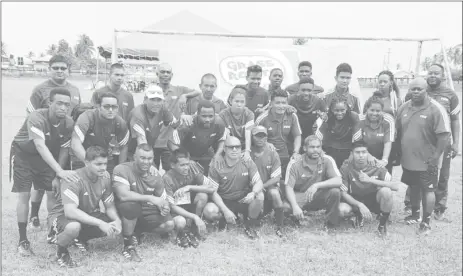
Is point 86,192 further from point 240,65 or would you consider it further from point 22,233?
point 240,65

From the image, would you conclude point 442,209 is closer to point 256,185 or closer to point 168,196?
point 256,185

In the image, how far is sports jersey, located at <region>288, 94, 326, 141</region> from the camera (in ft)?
20.6

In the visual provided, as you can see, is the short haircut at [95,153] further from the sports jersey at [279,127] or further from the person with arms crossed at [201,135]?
the sports jersey at [279,127]

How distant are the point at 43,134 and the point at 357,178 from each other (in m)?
3.74

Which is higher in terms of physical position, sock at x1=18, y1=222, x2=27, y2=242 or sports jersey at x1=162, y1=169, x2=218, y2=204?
sports jersey at x1=162, y1=169, x2=218, y2=204

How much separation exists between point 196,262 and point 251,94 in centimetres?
289

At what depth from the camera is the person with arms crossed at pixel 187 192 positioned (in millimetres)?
4941

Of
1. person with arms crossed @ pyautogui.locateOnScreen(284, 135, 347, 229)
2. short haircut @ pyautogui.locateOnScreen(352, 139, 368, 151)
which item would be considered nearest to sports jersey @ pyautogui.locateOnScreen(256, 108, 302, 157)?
person with arms crossed @ pyautogui.locateOnScreen(284, 135, 347, 229)

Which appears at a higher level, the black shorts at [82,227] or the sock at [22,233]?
the black shorts at [82,227]

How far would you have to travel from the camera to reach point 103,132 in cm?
493

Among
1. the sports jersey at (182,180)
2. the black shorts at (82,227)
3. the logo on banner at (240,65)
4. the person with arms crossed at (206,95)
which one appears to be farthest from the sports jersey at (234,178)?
the logo on banner at (240,65)

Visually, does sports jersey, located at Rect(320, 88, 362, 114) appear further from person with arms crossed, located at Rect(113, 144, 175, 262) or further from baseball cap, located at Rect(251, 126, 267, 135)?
person with arms crossed, located at Rect(113, 144, 175, 262)

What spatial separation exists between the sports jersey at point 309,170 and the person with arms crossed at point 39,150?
2675 millimetres

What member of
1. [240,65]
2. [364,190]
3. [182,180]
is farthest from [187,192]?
[240,65]
